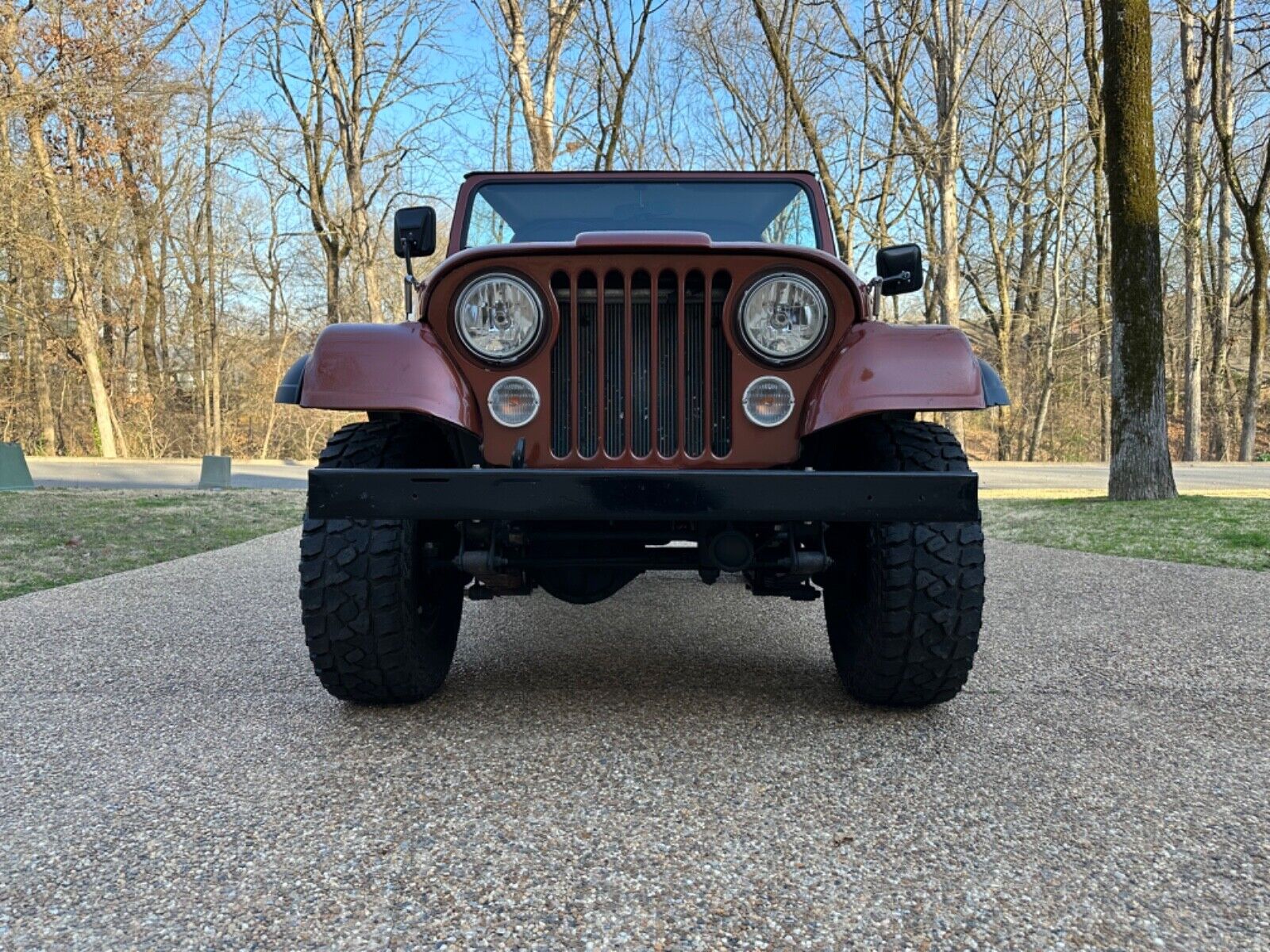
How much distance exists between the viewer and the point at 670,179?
3707 millimetres

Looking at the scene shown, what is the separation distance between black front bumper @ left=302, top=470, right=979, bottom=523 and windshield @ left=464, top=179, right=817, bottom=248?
1761 millimetres

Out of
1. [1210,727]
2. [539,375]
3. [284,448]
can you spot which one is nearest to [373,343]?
[539,375]

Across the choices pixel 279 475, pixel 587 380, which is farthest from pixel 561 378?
pixel 279 475

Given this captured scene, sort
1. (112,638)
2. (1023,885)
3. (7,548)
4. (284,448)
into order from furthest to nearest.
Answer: (284,448) → (7,548) → (112,638) → (1023,885)

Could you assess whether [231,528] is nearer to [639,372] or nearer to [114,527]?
[114,527]

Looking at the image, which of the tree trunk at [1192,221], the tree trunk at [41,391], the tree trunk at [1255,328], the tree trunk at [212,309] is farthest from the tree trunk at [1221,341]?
the tree trunk at [41,391]

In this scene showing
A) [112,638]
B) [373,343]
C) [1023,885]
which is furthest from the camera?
[112,638]

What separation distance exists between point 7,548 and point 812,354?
19.3 feet

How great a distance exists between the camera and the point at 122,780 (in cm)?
210

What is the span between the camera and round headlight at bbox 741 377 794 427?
94.8 inches

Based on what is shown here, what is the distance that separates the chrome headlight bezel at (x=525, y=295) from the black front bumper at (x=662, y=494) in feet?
1.35

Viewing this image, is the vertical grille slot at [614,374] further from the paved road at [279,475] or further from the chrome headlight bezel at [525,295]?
the paved road at [279,475]

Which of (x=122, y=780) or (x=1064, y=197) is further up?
(x=1064, y=197)

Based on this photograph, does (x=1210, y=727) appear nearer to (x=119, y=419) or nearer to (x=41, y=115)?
(x=41, y=115)
